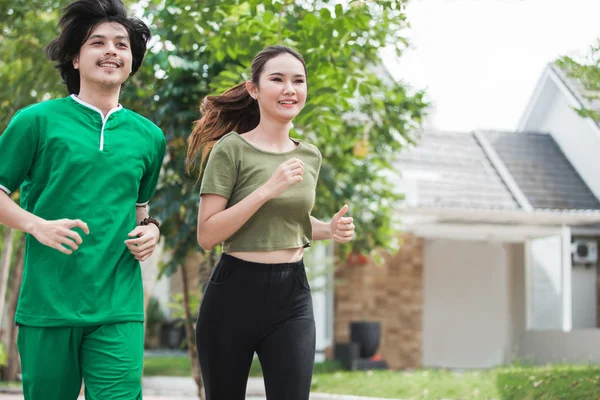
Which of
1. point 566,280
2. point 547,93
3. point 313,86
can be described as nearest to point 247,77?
point 313,86

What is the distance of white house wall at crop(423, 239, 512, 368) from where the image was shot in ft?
61.1

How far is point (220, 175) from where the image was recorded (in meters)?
3.56

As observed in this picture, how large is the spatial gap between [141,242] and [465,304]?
16.1 m

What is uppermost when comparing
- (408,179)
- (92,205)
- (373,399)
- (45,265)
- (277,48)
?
(408,179)

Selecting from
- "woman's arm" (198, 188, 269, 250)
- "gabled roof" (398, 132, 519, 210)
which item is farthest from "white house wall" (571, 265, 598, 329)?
"woman's arm" (198, 188, 269, 250)

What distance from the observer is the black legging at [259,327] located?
3.56 metres

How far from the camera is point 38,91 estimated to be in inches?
417

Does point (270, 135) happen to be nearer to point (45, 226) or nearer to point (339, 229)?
point (339, 229)

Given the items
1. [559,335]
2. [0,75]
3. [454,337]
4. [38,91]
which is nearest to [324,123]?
[38,91]

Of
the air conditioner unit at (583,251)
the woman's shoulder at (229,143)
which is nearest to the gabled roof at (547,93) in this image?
the air conditioner unit at (583,251)

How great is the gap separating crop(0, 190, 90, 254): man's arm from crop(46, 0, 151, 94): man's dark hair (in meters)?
0.61

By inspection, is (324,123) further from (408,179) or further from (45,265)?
(408,179)

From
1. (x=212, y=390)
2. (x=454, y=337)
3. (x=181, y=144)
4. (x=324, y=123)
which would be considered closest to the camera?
(x=212, y=390)

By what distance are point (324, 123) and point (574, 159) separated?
14.0m
